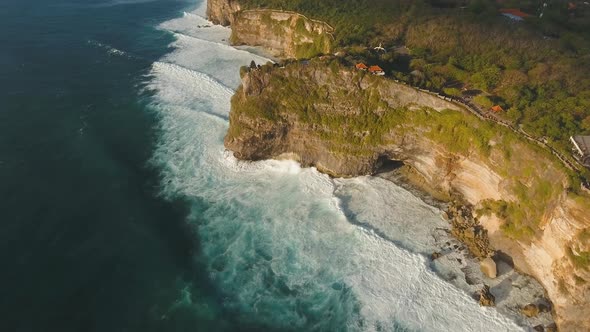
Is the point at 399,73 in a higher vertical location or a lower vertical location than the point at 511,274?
higher

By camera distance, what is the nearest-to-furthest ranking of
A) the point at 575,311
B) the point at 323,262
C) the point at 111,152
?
the point at 575,311 → the point at 323,262 → the point at 111,152

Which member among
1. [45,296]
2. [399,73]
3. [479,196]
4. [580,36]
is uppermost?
[580,36]

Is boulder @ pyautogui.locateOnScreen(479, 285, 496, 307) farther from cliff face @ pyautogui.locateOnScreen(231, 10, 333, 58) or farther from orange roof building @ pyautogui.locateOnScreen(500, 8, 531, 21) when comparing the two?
orange roof building @ pyautogui.locateOnScreen(500, 8, 531, 21)

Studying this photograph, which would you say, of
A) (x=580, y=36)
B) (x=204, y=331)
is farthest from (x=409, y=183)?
(x=580, y=36)

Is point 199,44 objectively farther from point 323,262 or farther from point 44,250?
point 323,262

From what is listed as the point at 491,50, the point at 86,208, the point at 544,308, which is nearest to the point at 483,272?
the point at 544,308

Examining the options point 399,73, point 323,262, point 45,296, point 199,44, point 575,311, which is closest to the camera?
point 575,311

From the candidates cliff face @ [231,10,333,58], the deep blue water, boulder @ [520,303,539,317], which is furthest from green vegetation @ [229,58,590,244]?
cliff face @ [231,10,333,58]
